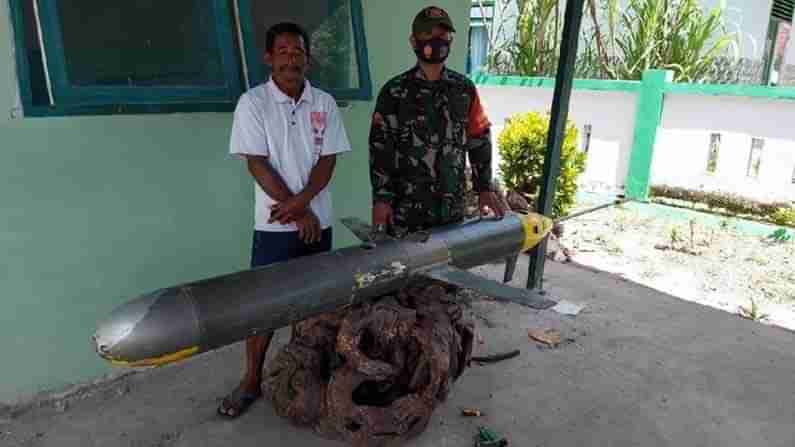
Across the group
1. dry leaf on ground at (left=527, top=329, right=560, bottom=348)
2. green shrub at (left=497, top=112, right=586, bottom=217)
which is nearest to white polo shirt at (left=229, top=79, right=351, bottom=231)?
dry leaf on ground at (left=527, top=329, right=560, bottom=348)

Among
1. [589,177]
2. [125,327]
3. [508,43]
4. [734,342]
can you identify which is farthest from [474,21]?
[125,327]

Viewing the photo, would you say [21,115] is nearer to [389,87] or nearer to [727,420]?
[389,87]

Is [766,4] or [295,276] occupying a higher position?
[766,4]

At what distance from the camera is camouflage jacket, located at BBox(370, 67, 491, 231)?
2682 mm

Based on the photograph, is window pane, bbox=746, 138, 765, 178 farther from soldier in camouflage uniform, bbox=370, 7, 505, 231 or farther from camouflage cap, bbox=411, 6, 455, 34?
camouflage cap, bbox=411, 6, 455, 34

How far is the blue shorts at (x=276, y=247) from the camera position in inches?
98.6

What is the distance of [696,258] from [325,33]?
168 inches

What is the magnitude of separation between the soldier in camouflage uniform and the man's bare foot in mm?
1008

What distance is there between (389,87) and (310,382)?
140 centimetres

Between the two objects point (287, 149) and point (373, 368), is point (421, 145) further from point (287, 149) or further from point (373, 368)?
point (373, 368)

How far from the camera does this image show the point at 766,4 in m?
8.86

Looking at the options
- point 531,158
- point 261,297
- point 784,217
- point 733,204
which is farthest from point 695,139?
point 261,297

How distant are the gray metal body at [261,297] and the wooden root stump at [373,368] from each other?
144 mm

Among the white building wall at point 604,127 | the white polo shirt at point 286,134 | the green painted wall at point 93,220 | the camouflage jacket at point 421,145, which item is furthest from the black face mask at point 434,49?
the white building wall at point 604,127
